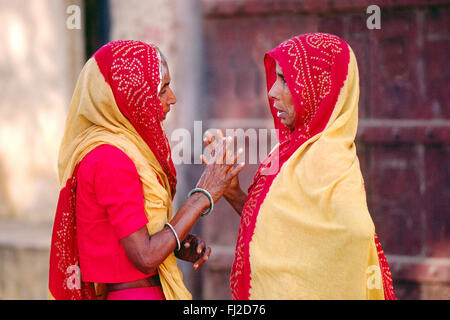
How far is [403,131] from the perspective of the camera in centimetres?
339

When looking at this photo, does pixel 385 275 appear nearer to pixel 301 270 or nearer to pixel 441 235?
pixel 301 270

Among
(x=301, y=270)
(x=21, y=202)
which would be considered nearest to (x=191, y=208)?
(x=301, y=270)

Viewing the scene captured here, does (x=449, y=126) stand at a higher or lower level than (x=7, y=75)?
lower

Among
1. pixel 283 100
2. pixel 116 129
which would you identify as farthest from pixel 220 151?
pixel 116 129

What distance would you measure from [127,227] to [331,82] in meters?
0.95

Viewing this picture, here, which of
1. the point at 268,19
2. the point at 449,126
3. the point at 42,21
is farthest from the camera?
the point at 42,21

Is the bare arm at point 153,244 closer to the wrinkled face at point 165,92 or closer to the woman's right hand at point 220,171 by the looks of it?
the woman's right hand at point 220,171

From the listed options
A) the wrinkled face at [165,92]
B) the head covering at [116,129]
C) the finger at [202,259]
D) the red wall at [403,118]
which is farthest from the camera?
the red wall at [403,118]

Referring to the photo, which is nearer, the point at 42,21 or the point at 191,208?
the point at 191,208

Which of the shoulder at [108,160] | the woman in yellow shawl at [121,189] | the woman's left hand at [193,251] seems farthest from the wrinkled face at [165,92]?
the woman's left hand at [193,251]

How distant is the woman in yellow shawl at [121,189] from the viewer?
2014mm

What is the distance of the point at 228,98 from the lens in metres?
3.71

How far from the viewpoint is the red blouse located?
1.99 m

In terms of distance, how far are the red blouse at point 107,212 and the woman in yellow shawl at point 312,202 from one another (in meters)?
0.45
